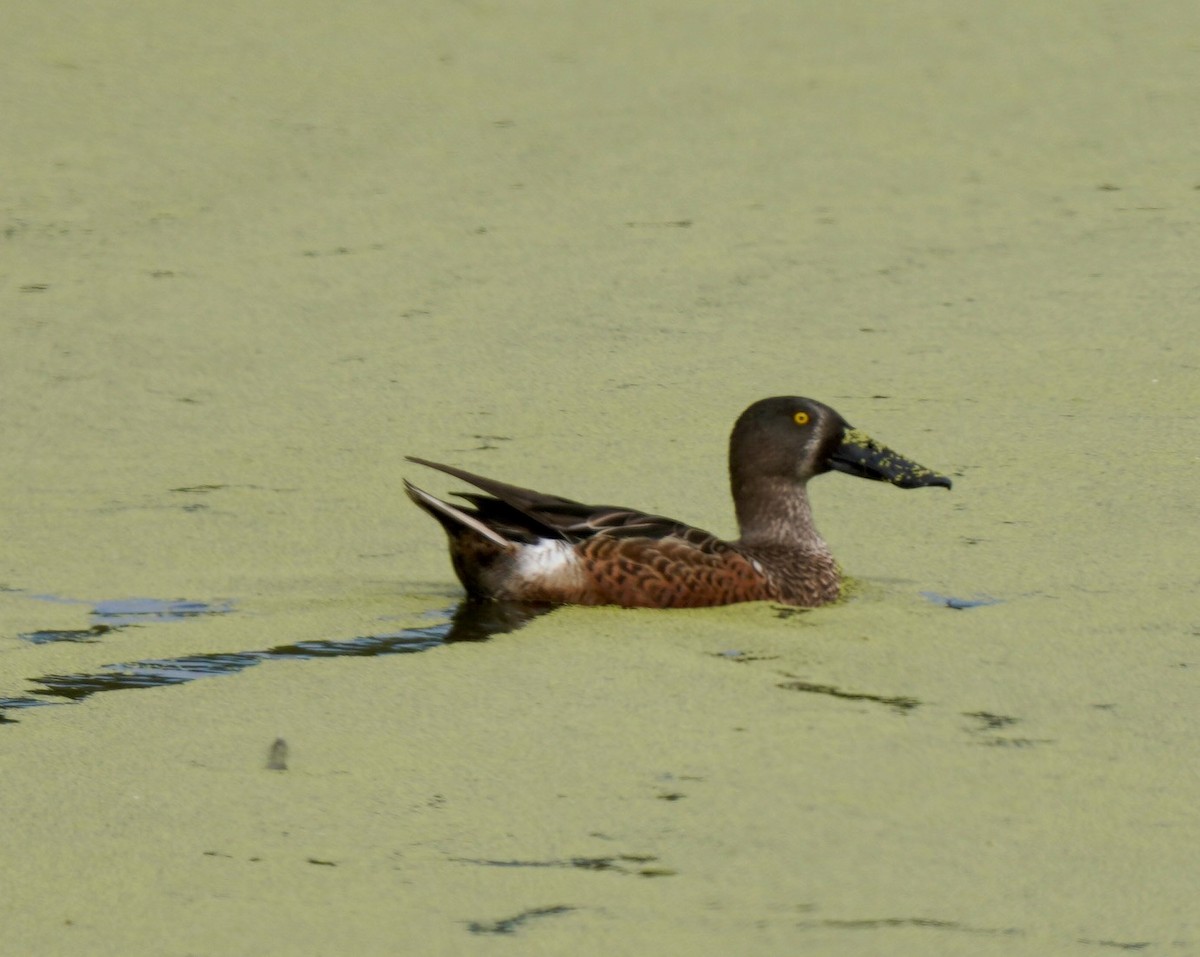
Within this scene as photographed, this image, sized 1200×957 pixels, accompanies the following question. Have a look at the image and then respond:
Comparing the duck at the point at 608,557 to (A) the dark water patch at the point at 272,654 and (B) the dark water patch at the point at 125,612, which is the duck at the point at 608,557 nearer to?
(A) the dark water patch at the point at 272,654

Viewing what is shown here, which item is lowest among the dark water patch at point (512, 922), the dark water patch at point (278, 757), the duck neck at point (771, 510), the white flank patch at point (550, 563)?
the dark water patch at point (512, 922)

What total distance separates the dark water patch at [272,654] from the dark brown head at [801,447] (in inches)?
25.5

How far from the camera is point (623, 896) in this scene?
2900mm

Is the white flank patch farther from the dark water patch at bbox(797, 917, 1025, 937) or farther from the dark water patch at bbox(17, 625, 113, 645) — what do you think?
the dark water patch at bbox(797, 917, 1025, 937)

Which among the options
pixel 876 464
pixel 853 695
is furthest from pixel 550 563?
pixel 853 695

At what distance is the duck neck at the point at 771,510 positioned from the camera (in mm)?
4773

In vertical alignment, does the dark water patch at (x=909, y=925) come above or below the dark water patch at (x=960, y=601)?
below

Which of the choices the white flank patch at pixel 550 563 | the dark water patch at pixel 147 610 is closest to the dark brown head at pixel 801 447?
the white flank patch at pixel 550 563

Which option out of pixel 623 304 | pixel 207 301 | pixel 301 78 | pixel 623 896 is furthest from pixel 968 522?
pixel 301 78

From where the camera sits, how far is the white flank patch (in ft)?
14.7

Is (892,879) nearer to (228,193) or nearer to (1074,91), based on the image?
(228,193)

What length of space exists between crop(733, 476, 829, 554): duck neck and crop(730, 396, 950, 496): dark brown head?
1cm

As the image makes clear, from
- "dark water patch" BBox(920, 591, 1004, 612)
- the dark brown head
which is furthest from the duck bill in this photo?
"dark water patch" BBox(920, 591, 1004, 612)

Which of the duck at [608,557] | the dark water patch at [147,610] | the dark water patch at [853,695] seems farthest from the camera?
the duck at [608,557]
